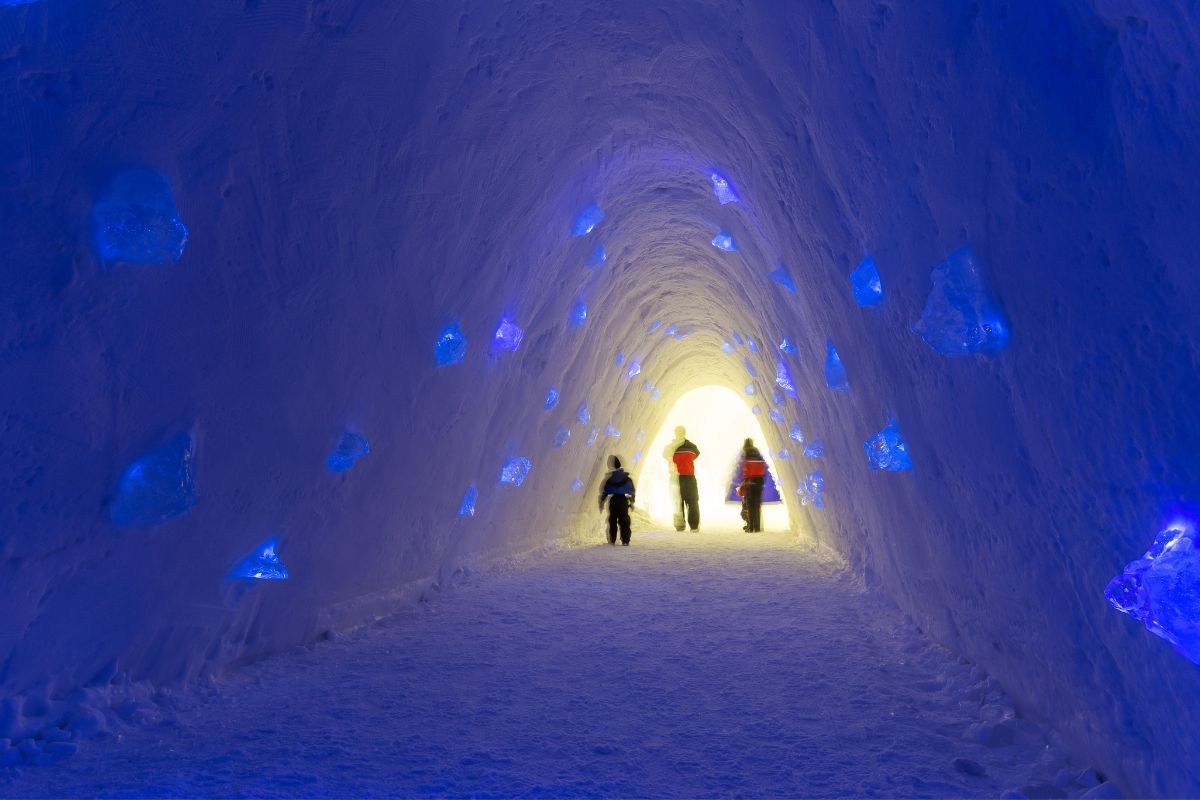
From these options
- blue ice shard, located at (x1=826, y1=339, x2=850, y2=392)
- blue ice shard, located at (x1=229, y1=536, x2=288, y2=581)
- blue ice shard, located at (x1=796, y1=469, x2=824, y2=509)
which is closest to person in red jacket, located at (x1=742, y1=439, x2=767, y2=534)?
blue ice shard, located at (x1=796, y1=469, x2=824, y2=509)

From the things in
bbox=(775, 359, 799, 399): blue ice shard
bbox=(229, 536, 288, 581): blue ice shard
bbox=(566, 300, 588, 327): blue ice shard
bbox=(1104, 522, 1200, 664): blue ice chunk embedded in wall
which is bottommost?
bbox=(1104, 522, 1200, 664): blue ice chunk embedded in wall

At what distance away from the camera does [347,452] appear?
17.3 feet

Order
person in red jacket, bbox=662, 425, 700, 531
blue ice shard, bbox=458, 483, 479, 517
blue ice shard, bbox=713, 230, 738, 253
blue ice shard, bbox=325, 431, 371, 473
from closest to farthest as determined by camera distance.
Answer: blue ice shard, bbox=325, 431, 371, 473
blue ice shard, bbox=458, 483, 479, 517
blue ice shard, bbox=713, 230, 738, 253
person in red jacket, bbox=662, 425, 700, 531

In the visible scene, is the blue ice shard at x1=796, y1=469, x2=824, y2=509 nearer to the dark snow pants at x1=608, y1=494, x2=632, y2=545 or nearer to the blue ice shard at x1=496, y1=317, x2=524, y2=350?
the dark snow pants at x1=608, y1=494, x2=632, y2=545

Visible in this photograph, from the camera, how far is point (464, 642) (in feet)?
17.6

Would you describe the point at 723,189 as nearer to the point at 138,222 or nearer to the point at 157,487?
the point at 138,222

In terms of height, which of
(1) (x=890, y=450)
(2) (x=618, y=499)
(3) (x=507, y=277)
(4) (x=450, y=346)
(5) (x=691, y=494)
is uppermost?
(5) (x=691, y=494)

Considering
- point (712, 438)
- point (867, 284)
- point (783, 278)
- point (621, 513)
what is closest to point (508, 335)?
point (783, 278)

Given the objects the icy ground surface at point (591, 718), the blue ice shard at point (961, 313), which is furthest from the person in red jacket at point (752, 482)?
the blue ice shard at point (961, 313)

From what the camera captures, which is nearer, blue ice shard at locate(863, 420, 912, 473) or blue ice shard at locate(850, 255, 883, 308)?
blue ice shard at locate(850, 255, 883, 308)

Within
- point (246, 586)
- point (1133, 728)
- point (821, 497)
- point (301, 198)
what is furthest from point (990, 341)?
point (821, 497)

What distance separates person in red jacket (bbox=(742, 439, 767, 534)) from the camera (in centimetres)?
1442

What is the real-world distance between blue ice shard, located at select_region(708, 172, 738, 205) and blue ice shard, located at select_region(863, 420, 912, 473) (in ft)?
9.21

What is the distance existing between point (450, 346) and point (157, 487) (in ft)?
9.75
